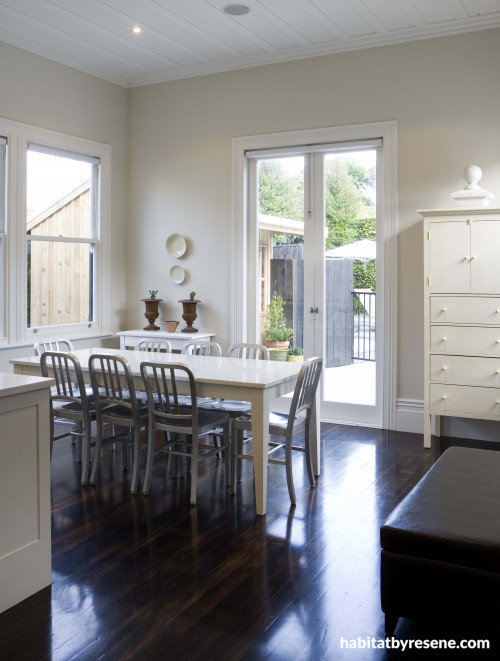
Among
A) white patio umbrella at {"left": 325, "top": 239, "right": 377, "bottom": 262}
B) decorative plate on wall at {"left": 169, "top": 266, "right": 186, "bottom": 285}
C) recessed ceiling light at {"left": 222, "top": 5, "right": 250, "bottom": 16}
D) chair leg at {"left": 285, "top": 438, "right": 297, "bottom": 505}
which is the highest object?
recessed ceiling light at {"left": 222, "top": 5, "right": 250, "bottom": 16}

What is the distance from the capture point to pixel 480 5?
4812 millimetres

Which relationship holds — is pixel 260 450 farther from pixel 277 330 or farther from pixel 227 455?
pixel 277 330

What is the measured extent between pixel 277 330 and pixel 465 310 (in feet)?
6.30

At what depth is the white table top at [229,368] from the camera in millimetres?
3756

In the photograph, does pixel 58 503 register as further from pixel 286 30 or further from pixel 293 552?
pixel 286 30

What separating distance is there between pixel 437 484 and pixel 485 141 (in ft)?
11.1

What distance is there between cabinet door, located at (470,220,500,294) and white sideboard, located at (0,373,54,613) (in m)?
3.33

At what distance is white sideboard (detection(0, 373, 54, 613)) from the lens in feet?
8.48

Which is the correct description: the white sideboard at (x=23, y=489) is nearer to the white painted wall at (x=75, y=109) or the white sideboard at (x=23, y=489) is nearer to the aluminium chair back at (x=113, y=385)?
the aluminium chair back at (x=113, y=385)

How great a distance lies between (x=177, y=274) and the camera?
6.59 m

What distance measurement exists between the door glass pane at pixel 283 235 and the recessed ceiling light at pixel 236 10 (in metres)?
1.45

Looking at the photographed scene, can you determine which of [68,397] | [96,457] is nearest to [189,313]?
[68,397]

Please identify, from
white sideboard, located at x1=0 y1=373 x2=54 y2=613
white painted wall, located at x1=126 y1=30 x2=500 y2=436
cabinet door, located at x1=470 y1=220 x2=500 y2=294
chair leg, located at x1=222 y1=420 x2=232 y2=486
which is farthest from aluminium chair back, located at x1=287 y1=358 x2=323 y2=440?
white painted wall, located at x1=126 y1=30 x2=500 y2=436

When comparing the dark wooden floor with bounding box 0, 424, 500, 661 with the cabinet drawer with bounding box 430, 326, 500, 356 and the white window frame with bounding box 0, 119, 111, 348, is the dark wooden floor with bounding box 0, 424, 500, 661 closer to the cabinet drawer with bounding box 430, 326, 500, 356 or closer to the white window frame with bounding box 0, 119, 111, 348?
the cabinet drawer with bounding box 430, 326, 500, 356
